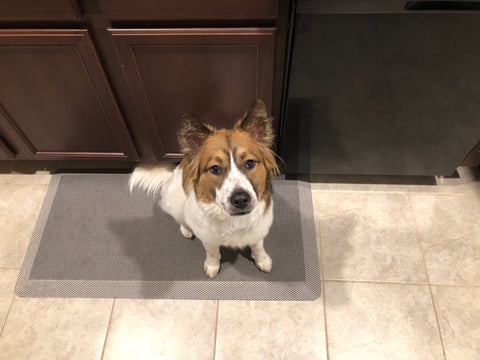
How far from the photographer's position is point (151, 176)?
80.3 inches

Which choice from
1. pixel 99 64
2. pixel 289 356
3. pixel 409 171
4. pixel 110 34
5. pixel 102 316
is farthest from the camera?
pixel 409 171

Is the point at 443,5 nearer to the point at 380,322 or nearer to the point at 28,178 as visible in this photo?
the point at 380,322

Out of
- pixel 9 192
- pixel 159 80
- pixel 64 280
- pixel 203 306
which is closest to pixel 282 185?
pixel 203 306

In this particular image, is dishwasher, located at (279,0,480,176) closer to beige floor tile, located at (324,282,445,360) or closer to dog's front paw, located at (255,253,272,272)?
dog's front paw, located at (255,253,272,272)

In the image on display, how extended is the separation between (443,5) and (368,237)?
1226 mm

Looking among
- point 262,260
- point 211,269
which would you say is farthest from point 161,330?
point 262,260

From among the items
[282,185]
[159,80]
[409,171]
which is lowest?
[282,185]

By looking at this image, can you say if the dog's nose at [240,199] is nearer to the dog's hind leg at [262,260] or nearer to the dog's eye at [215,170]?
the dog's eye at [215,170]

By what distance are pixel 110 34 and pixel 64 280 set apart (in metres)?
1.33

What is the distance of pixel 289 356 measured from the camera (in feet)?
5.29

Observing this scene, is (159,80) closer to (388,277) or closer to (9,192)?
(9,192)

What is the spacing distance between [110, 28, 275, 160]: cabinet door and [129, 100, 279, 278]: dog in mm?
247

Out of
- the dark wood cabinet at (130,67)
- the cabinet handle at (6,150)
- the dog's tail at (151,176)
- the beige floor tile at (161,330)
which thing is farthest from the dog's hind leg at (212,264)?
the cabinet handle at (6,150)

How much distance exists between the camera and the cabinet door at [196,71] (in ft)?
4.35
